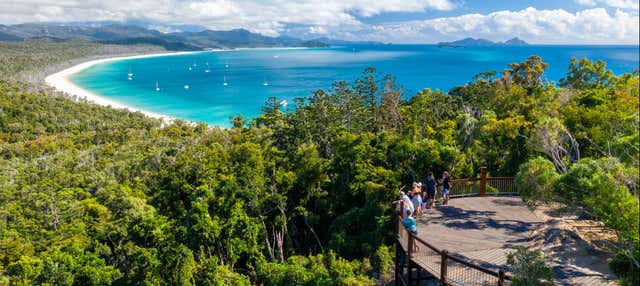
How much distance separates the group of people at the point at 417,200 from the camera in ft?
36.1

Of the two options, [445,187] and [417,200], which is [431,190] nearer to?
[445,187]

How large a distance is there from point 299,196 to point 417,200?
35.2 feet

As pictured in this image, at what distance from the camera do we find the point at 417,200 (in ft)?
40.0

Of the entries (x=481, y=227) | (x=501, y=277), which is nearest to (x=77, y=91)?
(x=481, y=227)

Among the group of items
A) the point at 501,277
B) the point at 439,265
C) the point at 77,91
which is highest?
the point at 77,91

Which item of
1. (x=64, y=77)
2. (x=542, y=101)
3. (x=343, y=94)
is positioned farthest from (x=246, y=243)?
(x=64, y=77)

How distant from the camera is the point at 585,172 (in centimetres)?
800

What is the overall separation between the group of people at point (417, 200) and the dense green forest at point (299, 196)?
9.64 ft

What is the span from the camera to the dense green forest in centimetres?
997

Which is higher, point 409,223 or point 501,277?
point 409,223

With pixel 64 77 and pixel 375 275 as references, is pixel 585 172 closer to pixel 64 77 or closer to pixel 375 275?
pixel 375 275

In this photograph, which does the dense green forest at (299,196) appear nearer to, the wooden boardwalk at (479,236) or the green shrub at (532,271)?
the green shrub at (532,271)

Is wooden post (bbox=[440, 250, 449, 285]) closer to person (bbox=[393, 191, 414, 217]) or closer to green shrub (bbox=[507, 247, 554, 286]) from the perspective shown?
green shrub (bbox=[507, 247, 554, 286])

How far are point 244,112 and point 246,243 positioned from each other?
55.3m
